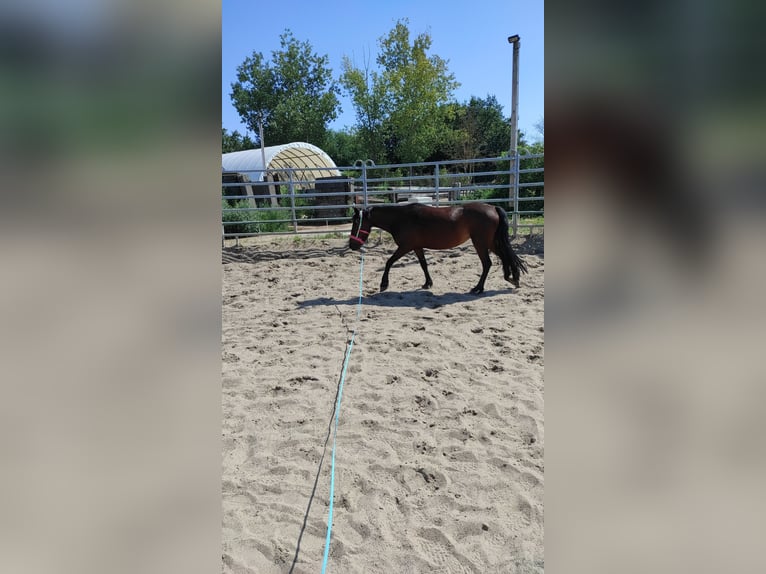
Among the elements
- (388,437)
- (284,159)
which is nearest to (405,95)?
(284,159)

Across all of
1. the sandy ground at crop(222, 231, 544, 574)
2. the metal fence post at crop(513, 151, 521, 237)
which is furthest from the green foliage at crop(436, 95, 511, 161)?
the sandy ground at crop(222, 231, 544, 574)

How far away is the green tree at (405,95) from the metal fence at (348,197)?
7.78ft

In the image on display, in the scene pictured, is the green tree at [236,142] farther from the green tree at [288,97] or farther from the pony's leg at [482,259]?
the pony's leg at [482,259]

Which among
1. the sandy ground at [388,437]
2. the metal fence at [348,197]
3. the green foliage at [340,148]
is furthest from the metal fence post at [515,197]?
the green foliage at [340,148]

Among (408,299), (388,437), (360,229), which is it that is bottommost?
(388,437)

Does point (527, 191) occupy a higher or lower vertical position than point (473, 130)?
lower

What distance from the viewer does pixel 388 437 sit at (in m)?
2.72

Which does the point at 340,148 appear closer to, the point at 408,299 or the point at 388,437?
the point at 408,299

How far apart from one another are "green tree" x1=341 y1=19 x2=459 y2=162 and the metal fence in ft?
7.78

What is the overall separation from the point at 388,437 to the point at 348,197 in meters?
11.2
